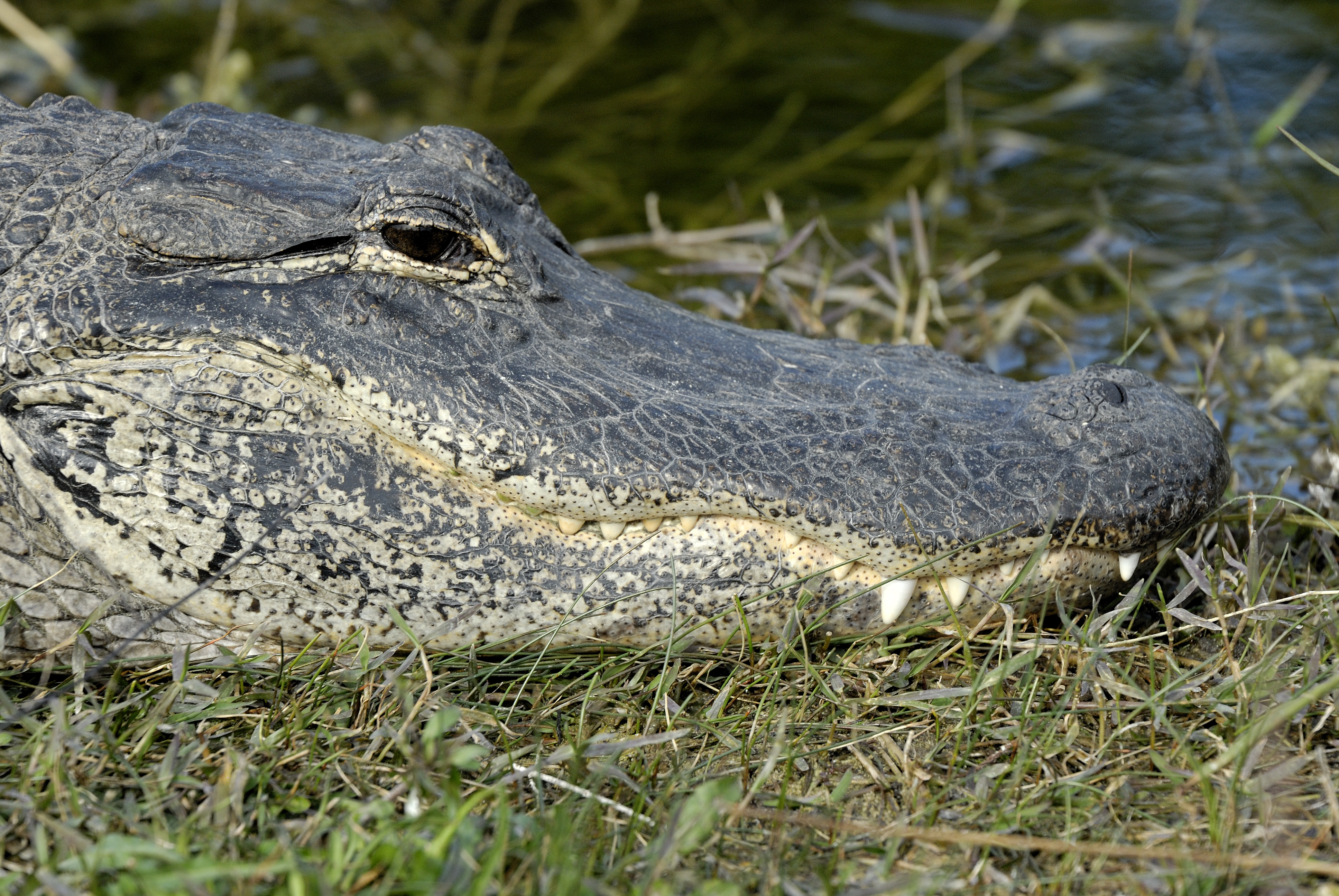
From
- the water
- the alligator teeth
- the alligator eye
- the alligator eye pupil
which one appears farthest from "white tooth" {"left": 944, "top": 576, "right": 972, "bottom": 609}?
the water

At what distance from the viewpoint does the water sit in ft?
15.6

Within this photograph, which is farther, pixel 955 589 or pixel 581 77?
pixel 581 77

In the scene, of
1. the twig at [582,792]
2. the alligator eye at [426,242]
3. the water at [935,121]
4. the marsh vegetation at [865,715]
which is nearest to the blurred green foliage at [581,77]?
the water at [935,121]

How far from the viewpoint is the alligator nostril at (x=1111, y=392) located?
250 cm

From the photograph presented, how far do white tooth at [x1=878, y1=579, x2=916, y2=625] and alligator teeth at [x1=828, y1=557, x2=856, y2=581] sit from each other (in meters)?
0.07

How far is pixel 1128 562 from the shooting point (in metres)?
2.48

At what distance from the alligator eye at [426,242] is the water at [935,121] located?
2.26 m

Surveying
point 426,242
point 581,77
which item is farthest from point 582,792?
point 581,77

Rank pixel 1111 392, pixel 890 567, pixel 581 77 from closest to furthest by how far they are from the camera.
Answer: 1. pixel 890 567
2. pixel 1111 392
3. pixel 581 77

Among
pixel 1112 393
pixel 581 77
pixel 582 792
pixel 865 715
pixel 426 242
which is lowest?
pixel 865 715

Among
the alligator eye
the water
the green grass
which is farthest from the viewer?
the water

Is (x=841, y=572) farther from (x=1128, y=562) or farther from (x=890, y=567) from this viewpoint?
(x=1128, y=562)

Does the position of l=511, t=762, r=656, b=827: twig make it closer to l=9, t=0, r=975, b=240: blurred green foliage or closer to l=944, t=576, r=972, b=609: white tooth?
l=944, t=576, r=972, b=609: white tooth

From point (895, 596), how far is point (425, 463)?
102 cm
